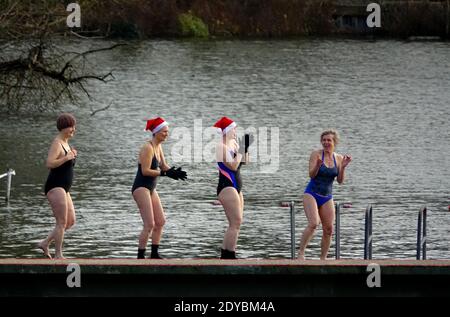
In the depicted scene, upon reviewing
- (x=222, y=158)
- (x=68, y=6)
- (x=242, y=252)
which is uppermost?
(x=68, y=6)

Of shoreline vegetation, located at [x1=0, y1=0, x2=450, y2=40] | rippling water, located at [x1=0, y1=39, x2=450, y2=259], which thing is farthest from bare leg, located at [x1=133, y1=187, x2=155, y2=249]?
shoreline vegetation, located at [x1=0, y1=0, x2=450, y2=40]

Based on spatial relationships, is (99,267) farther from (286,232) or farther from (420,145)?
(420,145)

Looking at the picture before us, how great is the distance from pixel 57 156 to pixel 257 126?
24179 millimetres

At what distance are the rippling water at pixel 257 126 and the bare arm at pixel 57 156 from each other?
4169 millimetres

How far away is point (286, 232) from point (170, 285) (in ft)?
23.5

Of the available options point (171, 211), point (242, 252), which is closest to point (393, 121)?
point (171, 211)

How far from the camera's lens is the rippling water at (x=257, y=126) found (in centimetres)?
2486

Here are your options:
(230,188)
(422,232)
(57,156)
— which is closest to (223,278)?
(230,188)

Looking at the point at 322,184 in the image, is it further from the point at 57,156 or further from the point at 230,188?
the point at 57,156

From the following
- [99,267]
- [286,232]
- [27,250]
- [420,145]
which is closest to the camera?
[99,267]

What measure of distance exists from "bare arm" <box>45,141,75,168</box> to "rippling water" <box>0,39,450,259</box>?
164 inches

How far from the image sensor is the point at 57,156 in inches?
742

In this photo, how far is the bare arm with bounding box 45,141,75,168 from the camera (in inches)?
740

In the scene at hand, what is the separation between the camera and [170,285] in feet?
60.0
